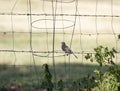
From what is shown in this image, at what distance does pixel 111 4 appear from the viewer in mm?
14562

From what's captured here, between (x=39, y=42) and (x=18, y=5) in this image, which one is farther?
(x=18, y=5)

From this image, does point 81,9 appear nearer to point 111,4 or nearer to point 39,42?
point 111,4

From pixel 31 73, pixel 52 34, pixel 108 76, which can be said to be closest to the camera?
pixel 108 76

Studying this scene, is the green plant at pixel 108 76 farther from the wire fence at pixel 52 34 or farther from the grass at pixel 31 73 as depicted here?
the wire fence at pixel 52 34

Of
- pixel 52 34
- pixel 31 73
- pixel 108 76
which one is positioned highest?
pixel 52 34

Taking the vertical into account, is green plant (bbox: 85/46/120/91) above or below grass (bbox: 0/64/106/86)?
above

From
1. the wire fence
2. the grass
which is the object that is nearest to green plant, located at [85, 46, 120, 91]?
the grass

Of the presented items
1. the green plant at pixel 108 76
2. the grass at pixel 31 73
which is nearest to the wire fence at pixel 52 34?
the grass at pixel 31 73

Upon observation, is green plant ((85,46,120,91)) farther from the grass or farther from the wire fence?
the wire fence

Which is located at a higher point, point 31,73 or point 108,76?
point 108,76

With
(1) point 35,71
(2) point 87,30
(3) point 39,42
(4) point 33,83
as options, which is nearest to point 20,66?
→ (1) point 35,71

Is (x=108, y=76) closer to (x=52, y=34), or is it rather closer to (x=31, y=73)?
(x=31, y=73)

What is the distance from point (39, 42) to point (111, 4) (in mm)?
5156

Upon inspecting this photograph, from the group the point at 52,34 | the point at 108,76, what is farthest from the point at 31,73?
the point at 108,76
